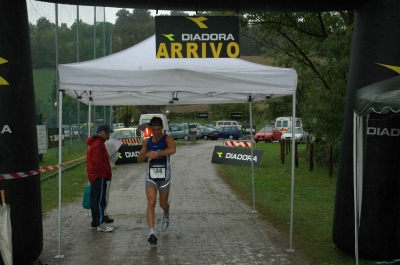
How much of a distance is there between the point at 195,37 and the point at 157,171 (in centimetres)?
Result: 211

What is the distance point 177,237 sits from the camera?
9344mm

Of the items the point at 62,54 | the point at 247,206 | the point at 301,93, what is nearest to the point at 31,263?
the point at 247,206

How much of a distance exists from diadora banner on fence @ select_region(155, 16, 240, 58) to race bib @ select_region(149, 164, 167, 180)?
170cm

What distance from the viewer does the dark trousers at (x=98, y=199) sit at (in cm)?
969

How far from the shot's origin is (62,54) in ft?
83.5

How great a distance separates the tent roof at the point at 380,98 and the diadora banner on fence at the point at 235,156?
17.4 m

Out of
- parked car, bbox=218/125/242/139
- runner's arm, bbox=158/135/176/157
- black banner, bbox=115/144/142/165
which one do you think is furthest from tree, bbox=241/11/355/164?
parked car, bbox=218/125/242/139

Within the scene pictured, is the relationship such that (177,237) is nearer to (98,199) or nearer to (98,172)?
(98,199)

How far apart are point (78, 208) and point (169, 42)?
5.73 meters

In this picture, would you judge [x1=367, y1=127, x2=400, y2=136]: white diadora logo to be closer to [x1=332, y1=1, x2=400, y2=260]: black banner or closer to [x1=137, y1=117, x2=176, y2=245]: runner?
[x1=332, y1=1, x2=400, y2=260]: black banner

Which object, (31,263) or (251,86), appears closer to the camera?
(31,263)

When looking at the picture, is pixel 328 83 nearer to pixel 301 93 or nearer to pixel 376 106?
pixel 301 93

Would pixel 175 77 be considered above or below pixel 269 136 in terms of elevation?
above

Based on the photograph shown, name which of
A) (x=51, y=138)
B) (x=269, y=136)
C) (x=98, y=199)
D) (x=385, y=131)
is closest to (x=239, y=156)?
(x=51, y=138)
